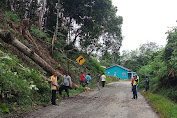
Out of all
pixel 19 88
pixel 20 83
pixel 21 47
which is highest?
pixel 21 47

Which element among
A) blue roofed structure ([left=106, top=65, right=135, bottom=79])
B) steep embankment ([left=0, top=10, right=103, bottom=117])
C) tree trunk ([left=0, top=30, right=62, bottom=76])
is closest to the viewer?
steep embankment ([left=0, top=10, right=103, bottom=117])

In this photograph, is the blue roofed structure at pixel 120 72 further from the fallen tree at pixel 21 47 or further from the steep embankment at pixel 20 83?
the fallen tree at pixel 21 47

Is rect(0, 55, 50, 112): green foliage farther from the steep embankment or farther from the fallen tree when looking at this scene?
the fallen tree

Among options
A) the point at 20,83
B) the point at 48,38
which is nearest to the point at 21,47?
the point at 20,83

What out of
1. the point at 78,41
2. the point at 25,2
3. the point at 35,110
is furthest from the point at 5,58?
the point at 78,41

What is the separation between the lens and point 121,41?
30.2 meters

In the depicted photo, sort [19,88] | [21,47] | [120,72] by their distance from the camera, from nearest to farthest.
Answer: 1. [19,88]
2. [21,47]
3. [120,72]

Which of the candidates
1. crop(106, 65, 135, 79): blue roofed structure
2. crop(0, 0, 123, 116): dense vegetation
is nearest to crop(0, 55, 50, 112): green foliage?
crop(0, 0, 123, 116): dense vegetation

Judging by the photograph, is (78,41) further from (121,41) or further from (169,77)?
(169,77)

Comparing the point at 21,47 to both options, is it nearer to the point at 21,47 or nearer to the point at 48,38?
the point at 21,47

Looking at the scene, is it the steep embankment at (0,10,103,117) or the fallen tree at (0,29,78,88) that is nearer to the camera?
the steep embankment at (0,10,103,117)

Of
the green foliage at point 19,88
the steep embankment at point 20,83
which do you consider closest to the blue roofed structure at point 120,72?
the steep embankment at point 20,83

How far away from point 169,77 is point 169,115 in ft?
23.1

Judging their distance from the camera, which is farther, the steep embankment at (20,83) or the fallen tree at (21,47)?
the fallen tree at (21,47)
